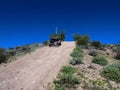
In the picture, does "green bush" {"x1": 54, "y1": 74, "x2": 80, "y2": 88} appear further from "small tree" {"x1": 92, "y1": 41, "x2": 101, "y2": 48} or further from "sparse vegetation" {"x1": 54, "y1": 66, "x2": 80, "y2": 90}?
"small tree" {"x1": 92, "y1": 41, "x2": 101, "y2": 48}

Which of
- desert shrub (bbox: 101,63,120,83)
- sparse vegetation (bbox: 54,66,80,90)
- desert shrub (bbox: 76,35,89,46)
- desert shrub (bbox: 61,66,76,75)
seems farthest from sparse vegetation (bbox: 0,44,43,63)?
desert shrub (bbox: 101,63,120,83)

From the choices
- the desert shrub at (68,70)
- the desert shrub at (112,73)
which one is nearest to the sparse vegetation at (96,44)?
the desert shrub at (112,73)

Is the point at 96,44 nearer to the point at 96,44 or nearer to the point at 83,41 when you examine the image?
the point at 96,44

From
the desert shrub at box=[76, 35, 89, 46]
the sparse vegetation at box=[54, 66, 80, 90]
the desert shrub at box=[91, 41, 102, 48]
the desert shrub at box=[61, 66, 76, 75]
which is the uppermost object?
A: the desert shrub at box=[76, 35, 89, 46]

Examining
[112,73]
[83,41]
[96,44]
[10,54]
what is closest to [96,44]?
[96,44]

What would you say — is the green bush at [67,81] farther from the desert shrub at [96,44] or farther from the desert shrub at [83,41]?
the desert shrub at [83,41]

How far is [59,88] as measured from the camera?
46.2 feet

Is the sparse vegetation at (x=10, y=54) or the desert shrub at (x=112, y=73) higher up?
the sparse vegetation at (x=10, y=54)

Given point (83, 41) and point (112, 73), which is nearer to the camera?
point (112, 73)

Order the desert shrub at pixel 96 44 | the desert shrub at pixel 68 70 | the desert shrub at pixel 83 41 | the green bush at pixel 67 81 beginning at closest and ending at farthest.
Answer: the green bush at pixel 67 81 → the desert shrub at pixel 68 70 → the desert shrub at pixel 96 44 → the desert shrub at pixel 83 41

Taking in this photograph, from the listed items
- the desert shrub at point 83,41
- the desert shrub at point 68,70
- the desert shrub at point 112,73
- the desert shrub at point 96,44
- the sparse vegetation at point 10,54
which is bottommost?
the desert shrub at point 112,73

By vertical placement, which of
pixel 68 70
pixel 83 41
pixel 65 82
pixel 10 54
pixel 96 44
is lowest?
pixel 65 82

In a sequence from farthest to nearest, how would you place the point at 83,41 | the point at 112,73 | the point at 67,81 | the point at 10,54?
the point at 83,41, the point at 10,54, the point at 112,73, the point at 67,81

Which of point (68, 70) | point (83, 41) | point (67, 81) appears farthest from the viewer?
point (83, 41)
